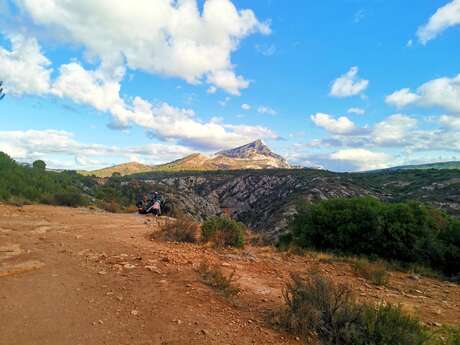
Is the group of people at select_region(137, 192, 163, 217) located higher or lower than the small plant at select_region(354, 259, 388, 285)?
higher

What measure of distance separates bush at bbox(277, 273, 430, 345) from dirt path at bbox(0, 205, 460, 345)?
395mm

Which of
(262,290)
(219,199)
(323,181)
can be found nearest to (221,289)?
(262,290)

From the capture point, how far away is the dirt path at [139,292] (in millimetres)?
4328

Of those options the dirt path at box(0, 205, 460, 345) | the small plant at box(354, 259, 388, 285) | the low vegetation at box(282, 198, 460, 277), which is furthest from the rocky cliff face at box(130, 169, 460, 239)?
the dirt path at box(0, 205, 460, 345)

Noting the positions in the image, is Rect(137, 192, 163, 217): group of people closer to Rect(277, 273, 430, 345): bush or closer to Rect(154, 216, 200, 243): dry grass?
Rect(154, 216, 200, 243): dry grass

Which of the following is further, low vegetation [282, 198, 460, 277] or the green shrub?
low vegetation [282, 198, 460, 277]

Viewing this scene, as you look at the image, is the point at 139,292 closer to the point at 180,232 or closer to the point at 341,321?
the point at 341,321

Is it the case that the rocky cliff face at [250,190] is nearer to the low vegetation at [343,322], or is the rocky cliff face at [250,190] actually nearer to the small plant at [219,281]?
the small plant at [219,281]

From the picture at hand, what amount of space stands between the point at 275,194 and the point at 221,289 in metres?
85.6

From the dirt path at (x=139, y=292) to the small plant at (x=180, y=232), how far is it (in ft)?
2.35

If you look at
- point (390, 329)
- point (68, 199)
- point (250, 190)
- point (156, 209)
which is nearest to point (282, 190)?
point (250, 190)

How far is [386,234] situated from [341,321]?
10.3 m

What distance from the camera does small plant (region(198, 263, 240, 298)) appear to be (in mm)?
5907

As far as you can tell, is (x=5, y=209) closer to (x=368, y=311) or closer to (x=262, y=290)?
(x=262, y=290)
